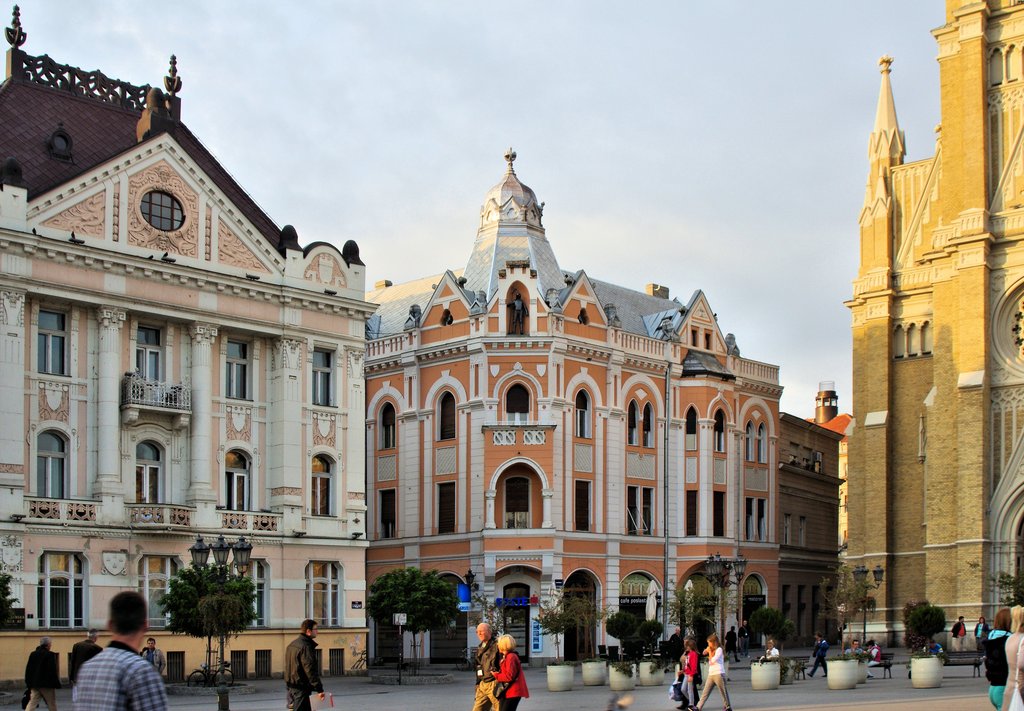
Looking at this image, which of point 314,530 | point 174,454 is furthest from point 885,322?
point 174,454

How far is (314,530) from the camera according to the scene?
4666 centimetres

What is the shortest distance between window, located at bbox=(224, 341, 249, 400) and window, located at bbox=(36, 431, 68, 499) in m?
5.85

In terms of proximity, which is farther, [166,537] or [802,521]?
[802,521]

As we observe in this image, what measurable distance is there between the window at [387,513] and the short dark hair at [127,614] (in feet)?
173

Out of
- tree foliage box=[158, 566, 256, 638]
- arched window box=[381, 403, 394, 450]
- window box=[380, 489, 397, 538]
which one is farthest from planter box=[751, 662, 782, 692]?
arched window box=[381, 403, 394, 450]

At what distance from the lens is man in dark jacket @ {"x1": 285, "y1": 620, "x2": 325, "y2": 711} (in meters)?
16.7

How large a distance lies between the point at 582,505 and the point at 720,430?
877 centimetres

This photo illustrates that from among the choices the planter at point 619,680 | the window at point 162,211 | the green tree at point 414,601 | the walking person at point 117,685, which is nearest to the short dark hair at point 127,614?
the walking person at point 117,685

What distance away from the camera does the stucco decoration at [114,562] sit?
135 ft

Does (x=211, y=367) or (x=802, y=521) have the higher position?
(x=211, y=367)

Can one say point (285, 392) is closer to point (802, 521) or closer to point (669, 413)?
point (669, 413)

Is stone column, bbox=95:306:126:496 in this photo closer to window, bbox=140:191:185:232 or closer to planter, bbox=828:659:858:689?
window, bbox=140:191:185:232

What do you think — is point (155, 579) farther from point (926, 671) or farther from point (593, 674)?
point (926, 671)

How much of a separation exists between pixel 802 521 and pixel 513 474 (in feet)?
67.0
